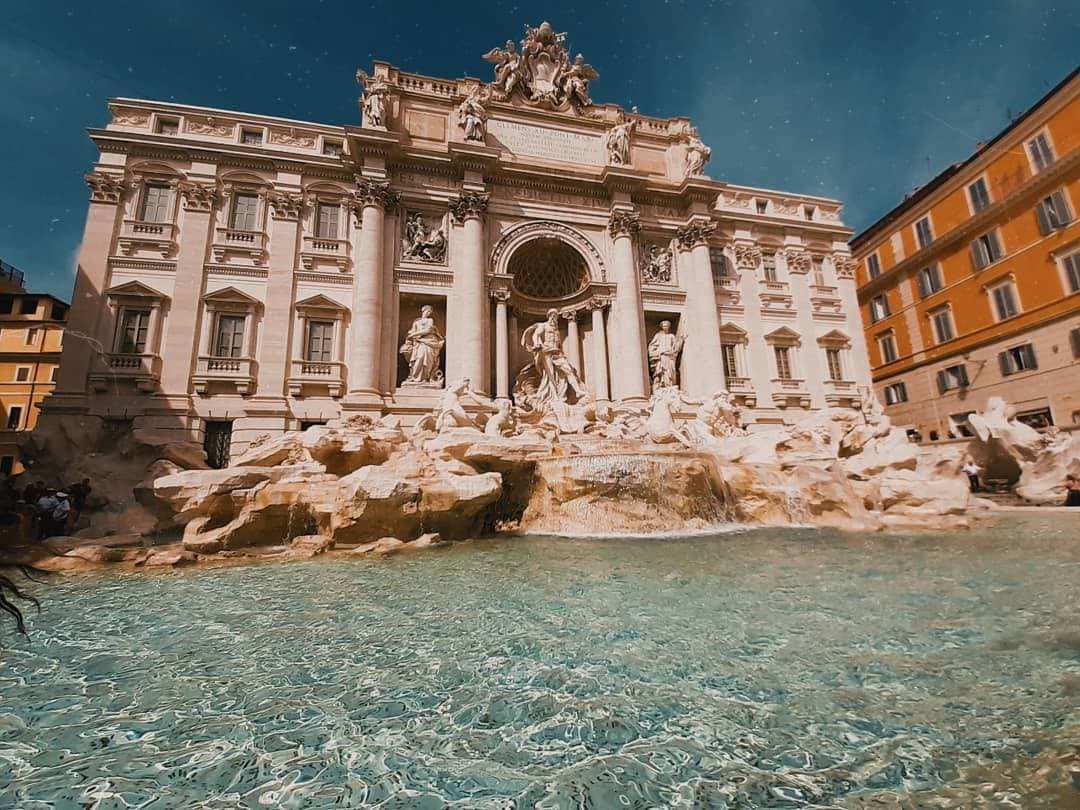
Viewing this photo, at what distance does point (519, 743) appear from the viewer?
6.48ft

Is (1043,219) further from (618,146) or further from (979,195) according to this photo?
(618,146)

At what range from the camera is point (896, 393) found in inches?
861

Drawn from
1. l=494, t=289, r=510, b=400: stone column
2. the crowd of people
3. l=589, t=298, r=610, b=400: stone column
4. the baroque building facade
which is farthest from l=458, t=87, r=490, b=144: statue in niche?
the crowd of people

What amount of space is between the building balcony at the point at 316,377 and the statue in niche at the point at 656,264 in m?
10.9

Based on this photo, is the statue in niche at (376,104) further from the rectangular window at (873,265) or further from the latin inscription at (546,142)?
the rectangular window at (873,265)

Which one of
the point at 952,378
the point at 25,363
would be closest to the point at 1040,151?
the point at 952,378

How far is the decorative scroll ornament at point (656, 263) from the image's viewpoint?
17109mm

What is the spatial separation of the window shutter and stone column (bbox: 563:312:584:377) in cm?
1651

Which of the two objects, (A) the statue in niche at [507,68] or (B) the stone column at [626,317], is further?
(A) the statue in niche at [507,68]

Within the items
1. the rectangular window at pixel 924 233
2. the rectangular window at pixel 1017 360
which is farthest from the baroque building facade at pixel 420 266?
the rectangular window at pixel 924 233

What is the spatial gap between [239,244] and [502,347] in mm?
8272

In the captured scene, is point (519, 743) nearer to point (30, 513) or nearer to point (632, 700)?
point (632, 700)

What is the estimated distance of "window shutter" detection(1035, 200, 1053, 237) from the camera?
1612 cm

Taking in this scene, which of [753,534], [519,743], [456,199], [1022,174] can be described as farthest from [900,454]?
[1022,174]
